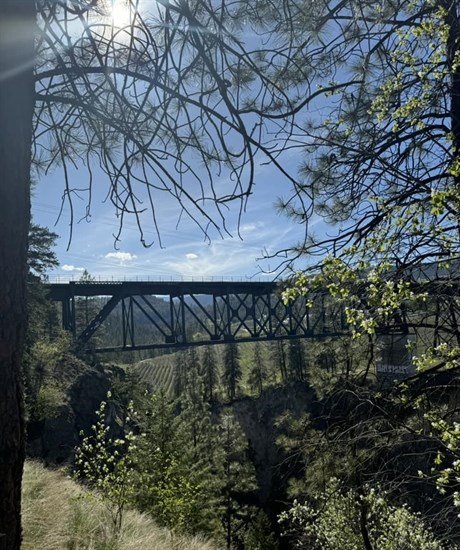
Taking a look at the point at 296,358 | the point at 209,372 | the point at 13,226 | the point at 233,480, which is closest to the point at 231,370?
the point at 209,372

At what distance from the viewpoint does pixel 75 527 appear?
5035 millimetres

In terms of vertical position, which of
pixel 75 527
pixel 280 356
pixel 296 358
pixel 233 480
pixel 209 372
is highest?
pixel 75 527

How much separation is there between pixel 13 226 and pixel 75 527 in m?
4.48

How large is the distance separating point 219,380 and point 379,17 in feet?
222

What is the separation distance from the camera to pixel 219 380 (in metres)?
68.7

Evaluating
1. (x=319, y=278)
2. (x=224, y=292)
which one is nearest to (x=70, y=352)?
(x=224, y=292)

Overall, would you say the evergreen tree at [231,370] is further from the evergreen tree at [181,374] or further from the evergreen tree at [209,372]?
the evergreen tree at [181,374]

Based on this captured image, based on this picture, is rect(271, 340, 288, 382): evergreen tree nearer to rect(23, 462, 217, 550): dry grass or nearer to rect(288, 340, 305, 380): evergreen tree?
rect(288, 340, 305, 380): evergreen tree

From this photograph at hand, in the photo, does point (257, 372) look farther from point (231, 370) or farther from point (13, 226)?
point (13, 226)

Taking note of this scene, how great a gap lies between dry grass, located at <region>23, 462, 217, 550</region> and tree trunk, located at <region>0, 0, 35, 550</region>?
3.10 metres

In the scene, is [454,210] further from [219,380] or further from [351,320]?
[219,380]

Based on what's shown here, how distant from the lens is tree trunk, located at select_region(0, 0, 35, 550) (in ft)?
5.65

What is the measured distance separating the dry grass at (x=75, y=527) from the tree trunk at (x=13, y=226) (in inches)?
122

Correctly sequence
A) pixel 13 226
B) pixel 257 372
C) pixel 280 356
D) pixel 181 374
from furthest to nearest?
1. pixel 181 374
2. pixel 280 356
3. pixel 257 372
4. pixel 13 226
